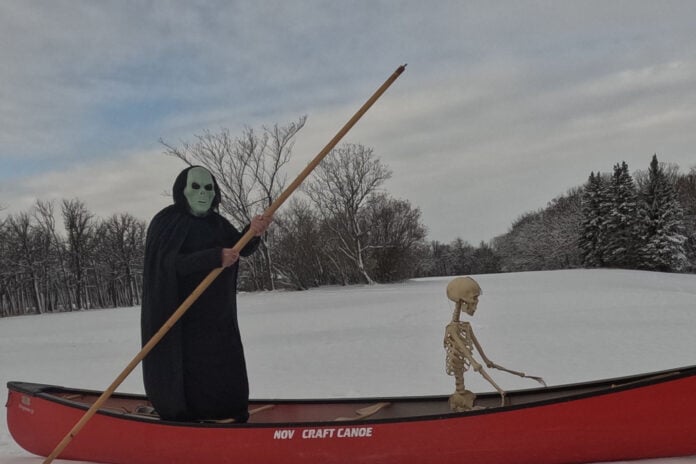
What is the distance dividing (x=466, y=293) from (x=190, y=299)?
1.76 meters

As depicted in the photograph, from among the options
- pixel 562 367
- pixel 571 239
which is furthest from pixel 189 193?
pixel 571 239

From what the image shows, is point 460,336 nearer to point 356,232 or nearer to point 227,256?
point 227,256

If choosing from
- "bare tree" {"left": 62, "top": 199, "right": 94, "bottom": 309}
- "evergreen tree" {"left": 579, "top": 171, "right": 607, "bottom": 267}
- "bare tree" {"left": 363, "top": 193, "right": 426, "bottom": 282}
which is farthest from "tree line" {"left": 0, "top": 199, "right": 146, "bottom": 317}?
"evergreen tree" {"left": 579, "top": 171, "right": 607, "bottom": 267}

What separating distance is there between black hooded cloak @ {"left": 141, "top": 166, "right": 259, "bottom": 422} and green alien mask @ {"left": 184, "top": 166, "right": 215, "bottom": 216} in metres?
0.05

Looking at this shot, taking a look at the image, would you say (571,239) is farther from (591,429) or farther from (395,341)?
(591,429)

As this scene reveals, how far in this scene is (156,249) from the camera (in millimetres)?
3678

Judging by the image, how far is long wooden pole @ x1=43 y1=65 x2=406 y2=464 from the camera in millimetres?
3326

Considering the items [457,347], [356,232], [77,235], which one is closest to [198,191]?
[457,347]

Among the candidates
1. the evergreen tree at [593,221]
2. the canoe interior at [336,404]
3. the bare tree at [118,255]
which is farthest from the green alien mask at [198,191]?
the bare tree at [118,255]

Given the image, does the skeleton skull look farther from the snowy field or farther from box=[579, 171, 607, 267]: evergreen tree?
box=[579, 171, 607, 267]: evergreen tree

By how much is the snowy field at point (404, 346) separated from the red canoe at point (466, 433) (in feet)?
0.89

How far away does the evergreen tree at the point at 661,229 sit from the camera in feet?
105

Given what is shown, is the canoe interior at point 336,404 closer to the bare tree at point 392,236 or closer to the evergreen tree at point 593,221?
the bare tree at point 392,236

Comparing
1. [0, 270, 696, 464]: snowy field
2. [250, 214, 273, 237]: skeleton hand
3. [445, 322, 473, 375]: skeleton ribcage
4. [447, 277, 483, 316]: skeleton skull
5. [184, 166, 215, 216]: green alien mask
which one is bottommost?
[0, 270, 696, 464]: snowy field
